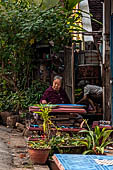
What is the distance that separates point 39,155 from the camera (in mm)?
6926

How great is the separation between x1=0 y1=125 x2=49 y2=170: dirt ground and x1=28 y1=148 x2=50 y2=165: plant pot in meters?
0.12

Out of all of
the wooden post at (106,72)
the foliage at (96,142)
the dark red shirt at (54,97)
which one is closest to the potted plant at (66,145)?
the foliage at (96,142)

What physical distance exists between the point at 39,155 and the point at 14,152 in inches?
58.8

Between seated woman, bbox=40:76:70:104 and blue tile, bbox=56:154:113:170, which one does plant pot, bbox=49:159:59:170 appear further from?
seated woman, bbox=40:76:70:104

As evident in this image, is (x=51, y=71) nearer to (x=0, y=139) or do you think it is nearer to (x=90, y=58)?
(x=90, y=58)

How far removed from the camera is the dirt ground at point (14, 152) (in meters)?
6.92

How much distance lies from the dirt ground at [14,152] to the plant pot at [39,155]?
0.40 ft

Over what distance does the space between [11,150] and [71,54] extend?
359 cm

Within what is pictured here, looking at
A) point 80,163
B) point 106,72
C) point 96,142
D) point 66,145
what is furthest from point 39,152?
point 106,72

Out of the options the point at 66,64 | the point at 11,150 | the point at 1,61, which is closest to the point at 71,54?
the point at 66,64

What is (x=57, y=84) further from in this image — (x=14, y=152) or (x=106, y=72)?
(x=14, y=152)

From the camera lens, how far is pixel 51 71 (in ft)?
40.0

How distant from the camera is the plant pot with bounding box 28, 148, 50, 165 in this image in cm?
690

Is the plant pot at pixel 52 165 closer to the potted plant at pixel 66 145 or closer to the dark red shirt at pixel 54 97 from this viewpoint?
the potted plant at pixel 66 145
